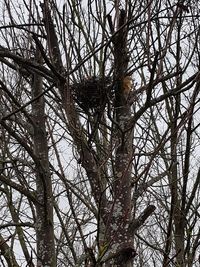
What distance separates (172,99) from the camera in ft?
21.9

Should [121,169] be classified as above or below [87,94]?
below

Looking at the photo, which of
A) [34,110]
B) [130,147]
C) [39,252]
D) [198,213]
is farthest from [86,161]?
[198,213]

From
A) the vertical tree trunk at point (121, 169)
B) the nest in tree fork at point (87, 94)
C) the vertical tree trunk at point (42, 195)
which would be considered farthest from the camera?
the vertical tree trunk at point (42, 195)

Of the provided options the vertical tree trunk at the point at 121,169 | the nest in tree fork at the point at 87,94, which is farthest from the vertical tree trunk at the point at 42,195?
the vertical tree trunk at the point at 121,169

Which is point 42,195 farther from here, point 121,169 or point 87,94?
point 121,169

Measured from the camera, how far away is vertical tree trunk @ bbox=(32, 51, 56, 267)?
3.74m

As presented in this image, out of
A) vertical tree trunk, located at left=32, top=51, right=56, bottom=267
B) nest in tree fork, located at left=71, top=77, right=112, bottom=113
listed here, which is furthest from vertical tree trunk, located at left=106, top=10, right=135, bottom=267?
vertical tree trunk, located at left=32, top=51, right=56, bottom=267

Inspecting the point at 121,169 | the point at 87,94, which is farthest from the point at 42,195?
the point at 121,169

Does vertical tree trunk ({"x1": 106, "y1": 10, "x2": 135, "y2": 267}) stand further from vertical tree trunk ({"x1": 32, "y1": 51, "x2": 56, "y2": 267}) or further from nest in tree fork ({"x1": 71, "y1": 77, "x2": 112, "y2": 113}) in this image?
vertical tree trunk ({"x1": 32, "y1": 51, "x2": 56, "y2": 267})

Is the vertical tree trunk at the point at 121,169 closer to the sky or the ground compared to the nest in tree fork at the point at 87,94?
closer to the ground

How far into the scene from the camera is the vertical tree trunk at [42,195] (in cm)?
374

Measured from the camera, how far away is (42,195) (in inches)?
157

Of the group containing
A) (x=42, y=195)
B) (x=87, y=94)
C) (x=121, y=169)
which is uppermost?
(x=87, y=94)

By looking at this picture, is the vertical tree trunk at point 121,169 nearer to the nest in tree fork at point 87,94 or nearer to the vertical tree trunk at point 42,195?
the nest in tree fork at point 87,94
